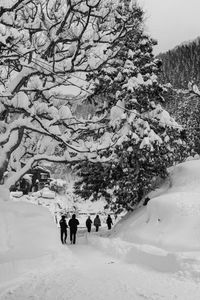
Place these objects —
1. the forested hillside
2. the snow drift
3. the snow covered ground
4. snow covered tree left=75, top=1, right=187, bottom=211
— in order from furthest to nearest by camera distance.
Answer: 1. the forested hillside
2. snow covered tree left=75, top=1, right=187, bottom=211
3. the snow drift
4. the snow covered ground

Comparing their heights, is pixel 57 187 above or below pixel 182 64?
below

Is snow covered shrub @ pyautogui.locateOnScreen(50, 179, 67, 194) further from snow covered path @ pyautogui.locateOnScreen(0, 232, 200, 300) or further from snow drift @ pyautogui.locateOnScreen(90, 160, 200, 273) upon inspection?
snow covered path @ pyautogui.locateOnScreen(0, 232, 200, 300)

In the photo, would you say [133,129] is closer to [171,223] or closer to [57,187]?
[171,223]

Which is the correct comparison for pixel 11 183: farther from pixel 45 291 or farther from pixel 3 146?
pixel 45 291

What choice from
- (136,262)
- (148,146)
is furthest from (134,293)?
(148,146)

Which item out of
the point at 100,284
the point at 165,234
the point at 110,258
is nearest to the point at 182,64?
the point at 165,234

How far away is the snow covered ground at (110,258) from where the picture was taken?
8945 mm

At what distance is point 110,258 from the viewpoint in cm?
1446

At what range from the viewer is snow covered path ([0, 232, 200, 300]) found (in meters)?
8.41

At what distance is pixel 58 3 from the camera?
12.2 metres

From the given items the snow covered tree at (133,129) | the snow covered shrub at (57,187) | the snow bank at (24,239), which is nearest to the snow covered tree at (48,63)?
the snow bank at (24,239)

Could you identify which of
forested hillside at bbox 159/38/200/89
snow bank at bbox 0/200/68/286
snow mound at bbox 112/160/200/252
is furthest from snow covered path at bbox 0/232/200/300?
forested hillside at bbox 159/38/200/89

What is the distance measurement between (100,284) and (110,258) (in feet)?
Result: 16.6

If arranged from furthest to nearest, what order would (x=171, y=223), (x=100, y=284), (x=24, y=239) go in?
(x=171, y=223), (x=24, y=239), (x=100, y=284)
